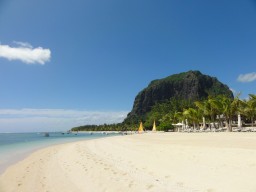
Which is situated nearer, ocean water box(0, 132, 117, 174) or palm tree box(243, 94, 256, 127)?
ocean water box(0, 132, 117, 174)

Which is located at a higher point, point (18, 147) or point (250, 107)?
point (250, 107)

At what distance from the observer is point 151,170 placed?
31.1 feet

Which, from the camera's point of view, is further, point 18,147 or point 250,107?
point 250,107

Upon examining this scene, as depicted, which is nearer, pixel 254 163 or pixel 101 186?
pixel 101 186

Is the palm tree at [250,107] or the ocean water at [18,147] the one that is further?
the palm tree at [250,107]

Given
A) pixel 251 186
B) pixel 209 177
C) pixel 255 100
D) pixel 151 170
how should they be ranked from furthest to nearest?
pixel 255 100 → pixel 151 170 → pixel 209 177 → pixel 251 186

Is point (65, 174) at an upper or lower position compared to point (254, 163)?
lower

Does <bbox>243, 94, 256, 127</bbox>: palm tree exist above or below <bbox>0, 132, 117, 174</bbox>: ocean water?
above

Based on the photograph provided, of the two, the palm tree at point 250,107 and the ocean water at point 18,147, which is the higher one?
the palm tree at point 250,107

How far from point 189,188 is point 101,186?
280 cm

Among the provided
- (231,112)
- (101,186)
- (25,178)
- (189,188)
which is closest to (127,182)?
(101,186)

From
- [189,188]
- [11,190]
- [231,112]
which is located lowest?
[11,190]

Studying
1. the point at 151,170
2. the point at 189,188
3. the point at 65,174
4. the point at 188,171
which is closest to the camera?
the point at 189,188

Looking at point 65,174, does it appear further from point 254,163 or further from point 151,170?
point 254,163
